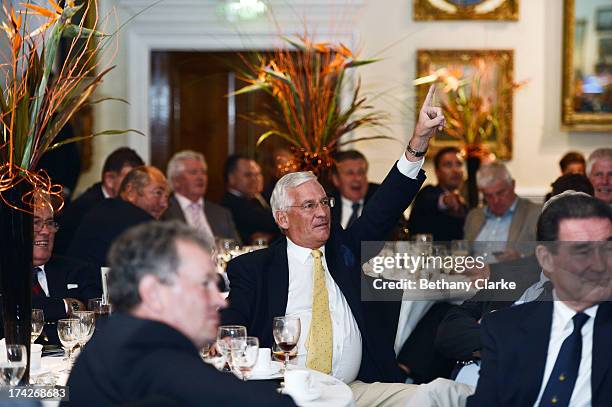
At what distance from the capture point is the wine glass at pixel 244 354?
9.64ft

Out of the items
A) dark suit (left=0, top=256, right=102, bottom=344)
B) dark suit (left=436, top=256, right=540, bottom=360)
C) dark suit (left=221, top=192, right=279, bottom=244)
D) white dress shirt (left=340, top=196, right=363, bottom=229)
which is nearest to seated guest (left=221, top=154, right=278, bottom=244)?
dark suit (left=221, top=192, right=279, bottom=244)

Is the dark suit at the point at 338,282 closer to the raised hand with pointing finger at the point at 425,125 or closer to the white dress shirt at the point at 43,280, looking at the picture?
the raised hand with pointing finger at the point at 425,125

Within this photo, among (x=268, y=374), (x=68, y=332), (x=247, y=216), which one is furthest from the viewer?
(x=247, y=216)

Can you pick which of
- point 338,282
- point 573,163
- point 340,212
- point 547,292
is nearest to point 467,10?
point 573,163

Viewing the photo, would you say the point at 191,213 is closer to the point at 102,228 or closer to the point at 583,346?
the point at 102,228

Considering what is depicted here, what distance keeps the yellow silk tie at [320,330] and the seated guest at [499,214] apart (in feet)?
8.95

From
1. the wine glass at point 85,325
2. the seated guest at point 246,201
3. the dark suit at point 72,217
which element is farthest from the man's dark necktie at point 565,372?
the seated guest at point 246,201

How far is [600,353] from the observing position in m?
2.69

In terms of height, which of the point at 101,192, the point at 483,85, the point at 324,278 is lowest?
the point at 324,278

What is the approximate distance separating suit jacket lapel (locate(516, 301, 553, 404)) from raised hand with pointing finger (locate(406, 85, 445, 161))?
111 centimetres

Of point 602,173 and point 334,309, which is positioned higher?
point 602,173

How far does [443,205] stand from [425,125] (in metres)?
3.72

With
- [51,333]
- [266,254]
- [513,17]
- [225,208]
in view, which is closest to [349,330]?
[266,254]

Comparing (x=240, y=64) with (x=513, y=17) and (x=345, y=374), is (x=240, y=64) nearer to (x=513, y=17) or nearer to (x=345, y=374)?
(x=513, y=17)
